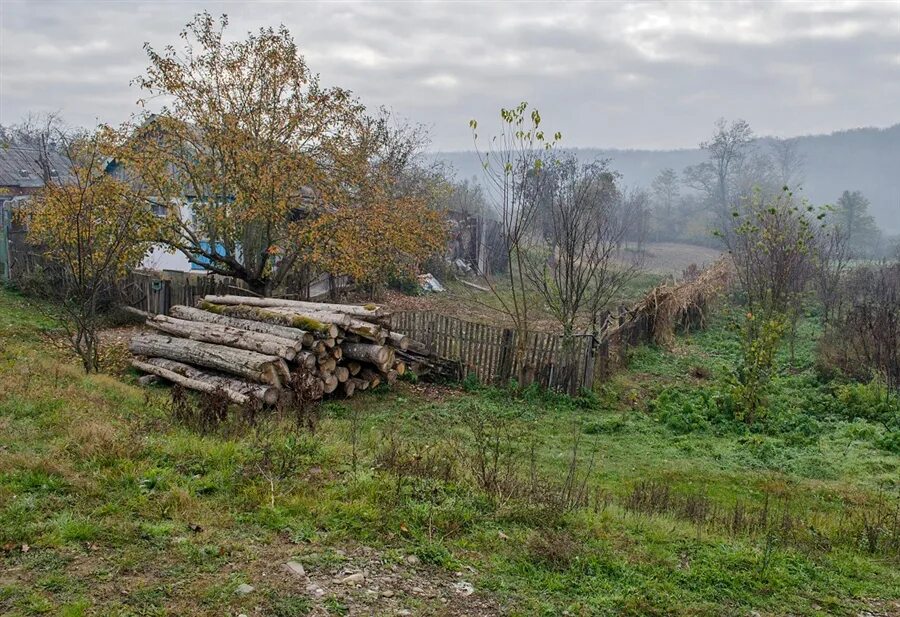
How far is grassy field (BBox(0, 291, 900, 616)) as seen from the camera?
3979 millimetres

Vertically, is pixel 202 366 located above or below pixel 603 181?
below

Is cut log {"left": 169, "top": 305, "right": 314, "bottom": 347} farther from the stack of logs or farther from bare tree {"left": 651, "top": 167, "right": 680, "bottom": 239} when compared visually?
bare tree {"left": 651, "top": 167, "right": 680, "bottom": 239}

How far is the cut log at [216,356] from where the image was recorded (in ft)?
30.9

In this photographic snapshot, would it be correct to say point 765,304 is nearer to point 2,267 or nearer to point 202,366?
point 202,366

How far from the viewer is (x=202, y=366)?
10.4 metres

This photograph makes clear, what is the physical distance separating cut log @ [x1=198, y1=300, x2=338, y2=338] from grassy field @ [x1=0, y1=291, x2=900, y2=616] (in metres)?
1.69

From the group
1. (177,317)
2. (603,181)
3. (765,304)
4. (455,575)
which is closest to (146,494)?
(455,575)

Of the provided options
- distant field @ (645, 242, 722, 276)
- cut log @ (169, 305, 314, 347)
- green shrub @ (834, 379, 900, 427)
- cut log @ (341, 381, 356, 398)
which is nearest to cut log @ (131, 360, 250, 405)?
cut log @ (169, 305, 314, 347)

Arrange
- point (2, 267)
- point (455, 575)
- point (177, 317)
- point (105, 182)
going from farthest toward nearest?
point (2, 267) < point (105, 182) < point (177, 317) < point (455, 575)

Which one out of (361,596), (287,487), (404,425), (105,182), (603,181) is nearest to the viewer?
(361,596)

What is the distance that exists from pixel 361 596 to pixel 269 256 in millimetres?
12101

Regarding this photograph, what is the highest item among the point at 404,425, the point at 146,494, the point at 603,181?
the point at 603,181

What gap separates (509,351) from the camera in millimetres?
11875

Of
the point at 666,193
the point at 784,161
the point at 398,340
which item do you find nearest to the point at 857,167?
the point at 784,161
